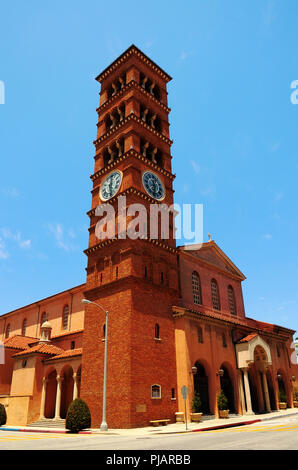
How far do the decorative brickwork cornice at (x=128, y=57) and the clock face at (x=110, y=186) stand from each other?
15243 millimetres

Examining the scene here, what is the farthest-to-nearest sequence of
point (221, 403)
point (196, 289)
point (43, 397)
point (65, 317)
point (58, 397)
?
point (65, 317), point (196, 289), point (43, 397), point (58, 397), point (221, 403)

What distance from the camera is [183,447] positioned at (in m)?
11.1

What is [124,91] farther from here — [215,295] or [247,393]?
[247,393]

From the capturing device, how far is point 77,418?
20578mm

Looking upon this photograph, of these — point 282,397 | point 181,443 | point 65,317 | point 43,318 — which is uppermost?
point 43,318

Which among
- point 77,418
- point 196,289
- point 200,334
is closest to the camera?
point 77,418

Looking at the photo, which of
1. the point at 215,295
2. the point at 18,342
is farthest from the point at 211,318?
the point at 18,342

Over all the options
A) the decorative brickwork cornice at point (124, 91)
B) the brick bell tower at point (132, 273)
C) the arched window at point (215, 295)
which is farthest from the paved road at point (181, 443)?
the decorative brickwork cornice at point (124, 91)

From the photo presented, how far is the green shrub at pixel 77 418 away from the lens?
67.2 feet

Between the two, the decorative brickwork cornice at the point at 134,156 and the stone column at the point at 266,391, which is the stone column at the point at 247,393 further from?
the decorative brickwork cornice at the point at 134,156

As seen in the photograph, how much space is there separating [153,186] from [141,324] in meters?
12.8
